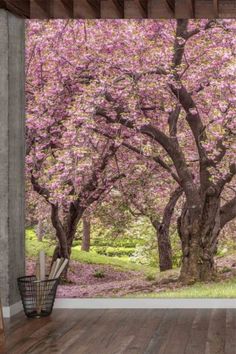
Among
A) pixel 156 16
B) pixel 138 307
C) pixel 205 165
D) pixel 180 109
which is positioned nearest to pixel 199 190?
pixel 205 165

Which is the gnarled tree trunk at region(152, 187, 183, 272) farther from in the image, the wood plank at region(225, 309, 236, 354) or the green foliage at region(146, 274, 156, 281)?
the wood plank at region(225, 309, 236, 354)

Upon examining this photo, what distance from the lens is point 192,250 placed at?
6168 mm

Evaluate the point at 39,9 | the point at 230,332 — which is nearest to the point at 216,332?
the point at 230,332

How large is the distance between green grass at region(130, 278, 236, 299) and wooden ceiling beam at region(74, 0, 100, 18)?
2447 mm

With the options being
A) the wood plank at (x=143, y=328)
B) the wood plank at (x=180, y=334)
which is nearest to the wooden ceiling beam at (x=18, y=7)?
the wood plank at (x=143, y=328)

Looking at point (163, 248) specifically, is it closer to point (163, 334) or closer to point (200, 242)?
point (200, 242)

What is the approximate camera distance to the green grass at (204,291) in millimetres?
5820

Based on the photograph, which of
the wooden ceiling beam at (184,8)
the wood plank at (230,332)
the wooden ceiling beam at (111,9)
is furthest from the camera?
the wooden ceiling beam at (111,9)

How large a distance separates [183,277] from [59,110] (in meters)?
1.92

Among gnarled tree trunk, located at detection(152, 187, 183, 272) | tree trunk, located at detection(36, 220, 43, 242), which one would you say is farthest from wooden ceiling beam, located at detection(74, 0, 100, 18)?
tree trunk, located at detection(36, 220, 43, 242)

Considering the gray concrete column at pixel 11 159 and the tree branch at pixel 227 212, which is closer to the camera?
the gray concrete column at pixel 11 159

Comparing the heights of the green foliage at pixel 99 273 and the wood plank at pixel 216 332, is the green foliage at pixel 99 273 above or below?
above

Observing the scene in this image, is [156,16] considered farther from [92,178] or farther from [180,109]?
[92,178]

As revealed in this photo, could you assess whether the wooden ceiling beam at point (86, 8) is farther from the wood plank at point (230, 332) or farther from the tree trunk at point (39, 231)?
the wood plank at point (230, 332)
